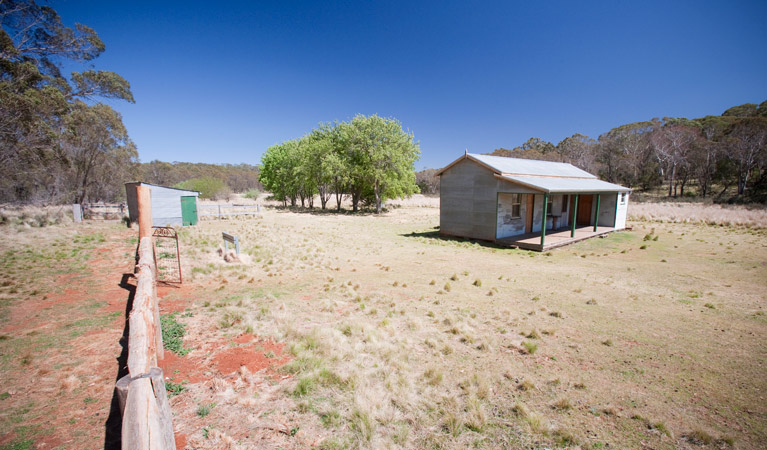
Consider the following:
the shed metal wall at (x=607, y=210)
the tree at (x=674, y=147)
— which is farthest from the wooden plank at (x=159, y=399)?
the tree at (x=674, y=147)

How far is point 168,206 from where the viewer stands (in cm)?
1970

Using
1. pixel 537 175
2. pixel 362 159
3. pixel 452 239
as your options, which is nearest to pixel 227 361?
pixel 452 239

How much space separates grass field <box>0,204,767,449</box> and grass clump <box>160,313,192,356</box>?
0.10m

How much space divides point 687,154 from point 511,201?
143ft

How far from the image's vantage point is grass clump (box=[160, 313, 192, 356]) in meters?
4.94

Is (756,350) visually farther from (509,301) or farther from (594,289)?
(509,301)

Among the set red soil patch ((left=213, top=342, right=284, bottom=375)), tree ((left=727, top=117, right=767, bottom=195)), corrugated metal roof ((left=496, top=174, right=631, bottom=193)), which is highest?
tree ((left=727, top=117, right=767, bottom=195))

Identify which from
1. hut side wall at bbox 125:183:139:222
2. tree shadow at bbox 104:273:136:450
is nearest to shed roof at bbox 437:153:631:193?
tree shadow at bbox 104:273:136:450

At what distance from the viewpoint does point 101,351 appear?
187 inches

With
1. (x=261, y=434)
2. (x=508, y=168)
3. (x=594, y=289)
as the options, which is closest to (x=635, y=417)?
(x=261, y=434)

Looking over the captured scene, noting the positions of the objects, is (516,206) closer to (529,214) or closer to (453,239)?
(529,214)

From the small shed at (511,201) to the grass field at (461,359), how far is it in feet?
17.7

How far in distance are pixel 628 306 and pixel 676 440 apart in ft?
15.2

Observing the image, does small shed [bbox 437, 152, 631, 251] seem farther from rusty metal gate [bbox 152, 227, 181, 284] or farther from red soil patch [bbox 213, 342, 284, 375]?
rusty metal gate [bbox 152, 227, 181, 284]
